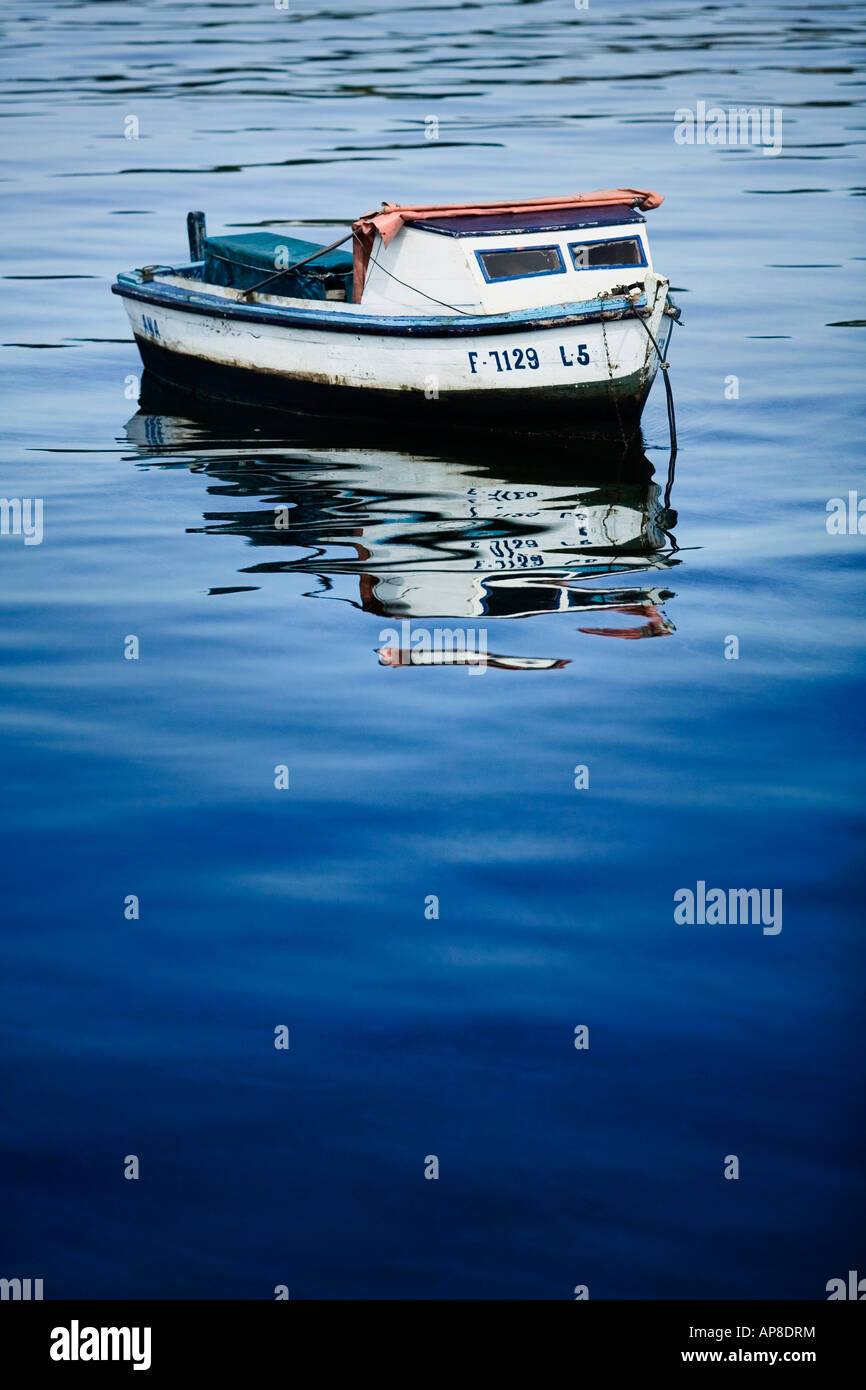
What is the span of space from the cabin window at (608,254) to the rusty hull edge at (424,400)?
5.20 ft

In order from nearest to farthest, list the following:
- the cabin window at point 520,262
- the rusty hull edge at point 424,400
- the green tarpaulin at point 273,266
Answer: the rusty hull edge at point 424,400, the cabin window at point 520,262, the green tarpaulin at point 273,266

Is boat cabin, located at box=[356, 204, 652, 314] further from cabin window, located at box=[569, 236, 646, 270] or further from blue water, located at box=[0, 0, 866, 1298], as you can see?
blue water, located at box=[0, 0, 866, 1298]

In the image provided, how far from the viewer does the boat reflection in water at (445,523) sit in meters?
14.6

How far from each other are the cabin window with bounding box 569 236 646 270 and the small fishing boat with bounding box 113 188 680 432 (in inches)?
0.5

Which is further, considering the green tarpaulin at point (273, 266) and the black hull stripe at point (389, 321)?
the green tarpaulin at point (273, 266)

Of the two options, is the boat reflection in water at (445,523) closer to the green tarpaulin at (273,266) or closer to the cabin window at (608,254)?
the green tarpaulin at (273,266)

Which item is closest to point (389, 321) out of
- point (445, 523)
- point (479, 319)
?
point (479, 319)

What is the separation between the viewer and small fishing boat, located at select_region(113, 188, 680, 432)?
19.2m

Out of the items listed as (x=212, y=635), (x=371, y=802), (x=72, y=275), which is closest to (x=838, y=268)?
(x=72, y=275)

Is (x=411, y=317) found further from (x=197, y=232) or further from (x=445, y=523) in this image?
(x=197, y=232)

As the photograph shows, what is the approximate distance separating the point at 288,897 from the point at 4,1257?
303 centimetres

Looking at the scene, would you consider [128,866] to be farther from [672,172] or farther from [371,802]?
[672,172]

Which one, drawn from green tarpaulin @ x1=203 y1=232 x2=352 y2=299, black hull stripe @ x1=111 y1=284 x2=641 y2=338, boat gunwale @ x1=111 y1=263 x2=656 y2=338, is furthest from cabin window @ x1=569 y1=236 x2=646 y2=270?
green tarpaulin @ x1=203 y1=232 x2=352 y2=299
